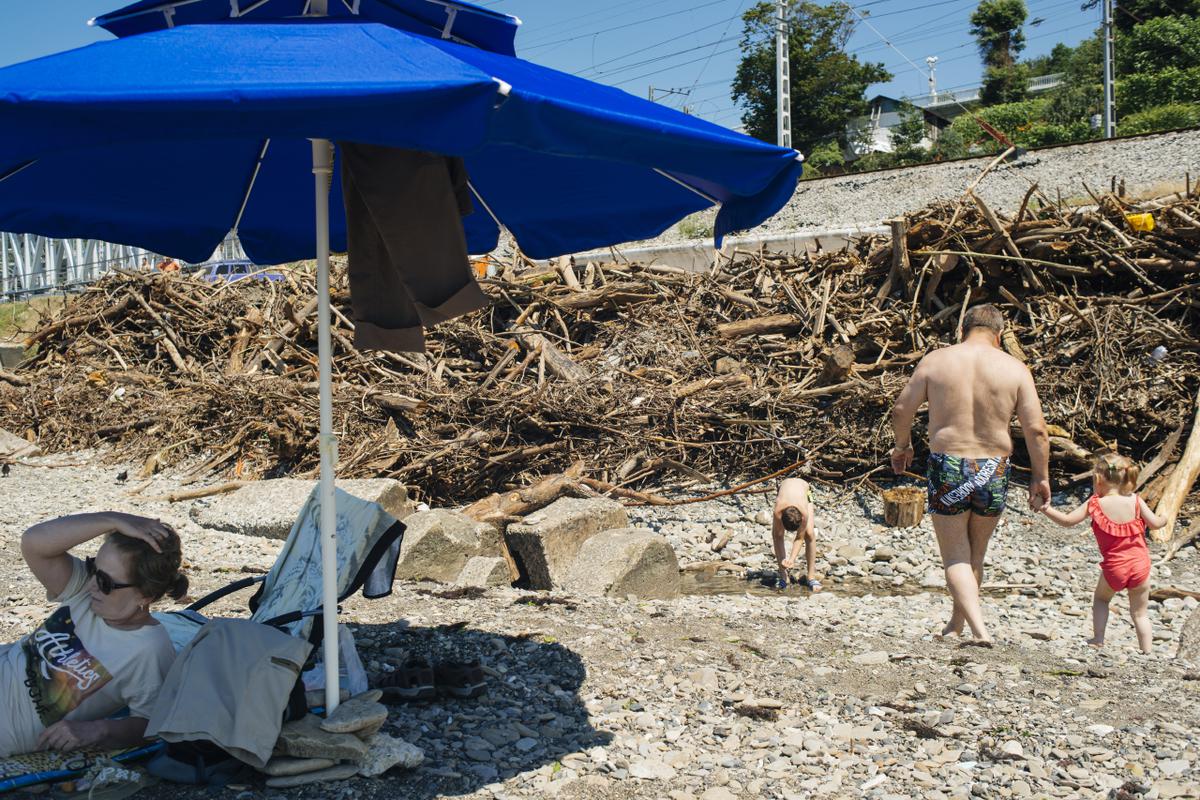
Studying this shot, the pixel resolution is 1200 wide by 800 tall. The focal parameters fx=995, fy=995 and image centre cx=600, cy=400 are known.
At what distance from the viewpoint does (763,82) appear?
4956cm

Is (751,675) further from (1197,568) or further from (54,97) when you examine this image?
(1197,568)

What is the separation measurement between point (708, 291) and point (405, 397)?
13.8 ft

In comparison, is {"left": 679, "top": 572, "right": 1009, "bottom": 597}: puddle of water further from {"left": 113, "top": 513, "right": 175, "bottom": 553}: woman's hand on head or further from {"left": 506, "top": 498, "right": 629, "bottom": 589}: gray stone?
{"left": 113, "top": 513, "right": 175, "bottom": 553}: woman's hand on head

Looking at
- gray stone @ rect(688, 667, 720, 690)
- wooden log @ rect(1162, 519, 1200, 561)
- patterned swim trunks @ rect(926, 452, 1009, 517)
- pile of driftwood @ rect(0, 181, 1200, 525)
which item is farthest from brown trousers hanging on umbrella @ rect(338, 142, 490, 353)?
wooden log @ rect(1162, 519, 1200, 561)

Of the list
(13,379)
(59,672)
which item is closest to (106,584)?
(59,672)

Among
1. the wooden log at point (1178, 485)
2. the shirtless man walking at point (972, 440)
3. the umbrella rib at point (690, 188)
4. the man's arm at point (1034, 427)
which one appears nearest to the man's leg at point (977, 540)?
the shirtless man walking at point (972, 440)

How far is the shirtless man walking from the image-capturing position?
5137 millimetres

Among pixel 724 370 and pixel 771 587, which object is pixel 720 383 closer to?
pixel 724 370

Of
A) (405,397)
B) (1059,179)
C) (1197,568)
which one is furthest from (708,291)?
(1059,179)

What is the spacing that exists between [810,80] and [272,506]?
156 feet

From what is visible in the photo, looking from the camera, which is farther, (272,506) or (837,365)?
(837,365)

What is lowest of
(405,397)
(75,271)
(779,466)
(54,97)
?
(779,466)

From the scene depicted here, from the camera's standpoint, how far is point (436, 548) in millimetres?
7219

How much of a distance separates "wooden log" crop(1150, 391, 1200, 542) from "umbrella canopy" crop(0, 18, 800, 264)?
594 cm
